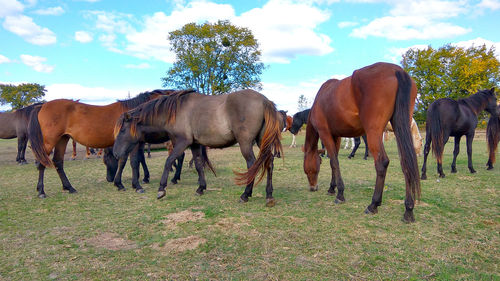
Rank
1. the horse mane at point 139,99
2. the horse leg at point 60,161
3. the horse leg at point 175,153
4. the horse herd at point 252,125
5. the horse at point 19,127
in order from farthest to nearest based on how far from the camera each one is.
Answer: the horse at point 19,127 < the horse mane at point 139,99 < the horse leg at point 60,161 < the horse leg at point 175,153 < the horse herd at point 252,125

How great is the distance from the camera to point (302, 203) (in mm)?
5137

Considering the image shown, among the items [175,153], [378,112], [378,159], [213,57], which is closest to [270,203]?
[378,159]

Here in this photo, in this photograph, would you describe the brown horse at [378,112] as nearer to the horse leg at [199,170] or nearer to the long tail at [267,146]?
the long tail at [267,146]

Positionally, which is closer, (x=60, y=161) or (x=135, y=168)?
(x=60, y=161)

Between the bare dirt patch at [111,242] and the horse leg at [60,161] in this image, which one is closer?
the bare dirt patch at [111,242]

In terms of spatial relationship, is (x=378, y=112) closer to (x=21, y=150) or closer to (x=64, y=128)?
(x=64, y=128)

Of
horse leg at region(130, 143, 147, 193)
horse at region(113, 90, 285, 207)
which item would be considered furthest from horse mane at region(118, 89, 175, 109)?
horse leg at region(130, 143, 147, 193)

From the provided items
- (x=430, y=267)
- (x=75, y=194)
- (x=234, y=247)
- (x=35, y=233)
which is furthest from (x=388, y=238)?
(x=75, y=194)

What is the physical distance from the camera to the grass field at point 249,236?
2.76m

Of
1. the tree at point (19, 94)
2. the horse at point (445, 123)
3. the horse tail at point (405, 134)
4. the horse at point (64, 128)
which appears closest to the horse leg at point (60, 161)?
the horse at point (64, 128)

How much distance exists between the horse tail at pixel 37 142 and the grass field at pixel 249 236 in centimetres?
79

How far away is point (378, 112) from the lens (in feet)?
13.4

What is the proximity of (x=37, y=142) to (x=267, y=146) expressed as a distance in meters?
4.88

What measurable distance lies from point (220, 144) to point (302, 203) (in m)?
1.84
